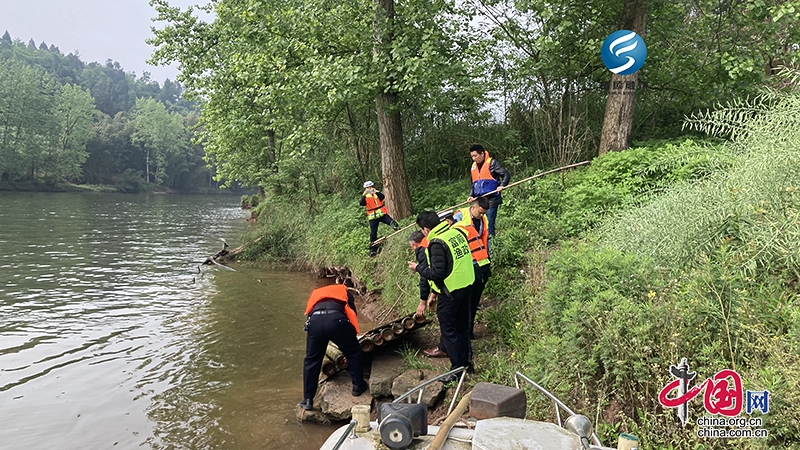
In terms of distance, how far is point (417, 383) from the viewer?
17.2 feet

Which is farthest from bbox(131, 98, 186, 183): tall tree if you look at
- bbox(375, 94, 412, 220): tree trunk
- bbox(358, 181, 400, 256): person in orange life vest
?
bbox(358, 181, 400, 256): person in orange life vest

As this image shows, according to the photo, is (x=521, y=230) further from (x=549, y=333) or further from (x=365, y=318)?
(x=365, y=318)

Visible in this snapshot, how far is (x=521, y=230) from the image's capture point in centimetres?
732

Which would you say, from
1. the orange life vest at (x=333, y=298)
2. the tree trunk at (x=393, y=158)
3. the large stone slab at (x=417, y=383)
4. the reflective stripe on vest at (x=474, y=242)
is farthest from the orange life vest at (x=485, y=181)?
the large stone slab at (x=417, y=383)

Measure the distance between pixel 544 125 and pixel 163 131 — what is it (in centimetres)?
7713

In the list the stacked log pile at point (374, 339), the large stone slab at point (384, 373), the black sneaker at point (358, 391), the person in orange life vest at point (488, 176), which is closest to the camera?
the large stone slab at point (384, 373)

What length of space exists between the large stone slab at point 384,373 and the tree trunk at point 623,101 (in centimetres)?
675

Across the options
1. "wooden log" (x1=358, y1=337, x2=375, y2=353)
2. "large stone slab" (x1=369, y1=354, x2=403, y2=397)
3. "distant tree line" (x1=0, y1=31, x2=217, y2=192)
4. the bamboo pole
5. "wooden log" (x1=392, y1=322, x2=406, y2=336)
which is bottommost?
"large stone slab" (x1=369, y1=354, x2=403, y2=397)

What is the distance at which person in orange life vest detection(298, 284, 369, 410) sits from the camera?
5332 millimetres

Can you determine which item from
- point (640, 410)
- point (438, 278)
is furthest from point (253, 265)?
point (640, 410)

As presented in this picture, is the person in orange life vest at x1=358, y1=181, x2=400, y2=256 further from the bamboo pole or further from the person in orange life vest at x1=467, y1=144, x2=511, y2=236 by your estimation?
the bamboo pole

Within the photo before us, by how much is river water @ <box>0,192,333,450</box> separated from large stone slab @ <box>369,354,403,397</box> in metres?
0.82

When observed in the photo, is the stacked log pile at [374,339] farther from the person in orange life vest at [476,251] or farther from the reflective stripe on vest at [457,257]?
the reflective stripe on vest at [457,257]

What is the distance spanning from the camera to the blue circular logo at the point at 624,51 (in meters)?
9.26
